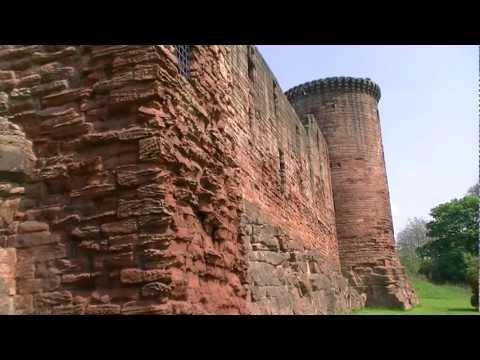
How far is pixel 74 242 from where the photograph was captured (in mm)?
3752

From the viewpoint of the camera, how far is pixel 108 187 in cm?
371

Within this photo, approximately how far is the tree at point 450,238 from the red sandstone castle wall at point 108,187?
34933 mm

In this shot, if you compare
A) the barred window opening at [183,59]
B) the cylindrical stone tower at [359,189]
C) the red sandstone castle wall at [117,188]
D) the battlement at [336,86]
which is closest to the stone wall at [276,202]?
the red sandstone castle wall at [117,188]

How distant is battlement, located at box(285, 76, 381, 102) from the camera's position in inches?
811

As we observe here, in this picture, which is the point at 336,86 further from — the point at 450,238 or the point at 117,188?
the point at 450,238

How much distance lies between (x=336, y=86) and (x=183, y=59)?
54.8ft

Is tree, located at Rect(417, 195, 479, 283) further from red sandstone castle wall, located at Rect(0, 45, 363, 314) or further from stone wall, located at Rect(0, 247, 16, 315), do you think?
stone wall, located at Rect(0, 247, 16, 315)

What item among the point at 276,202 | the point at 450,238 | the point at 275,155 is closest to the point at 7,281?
the point at 276,202

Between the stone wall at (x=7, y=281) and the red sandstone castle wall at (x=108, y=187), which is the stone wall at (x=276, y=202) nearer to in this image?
the red sandstone castle wall at (x=108, y=187)

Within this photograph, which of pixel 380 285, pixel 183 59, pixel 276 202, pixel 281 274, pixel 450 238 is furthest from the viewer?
pixel 450 238

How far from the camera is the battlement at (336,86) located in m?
20.6
